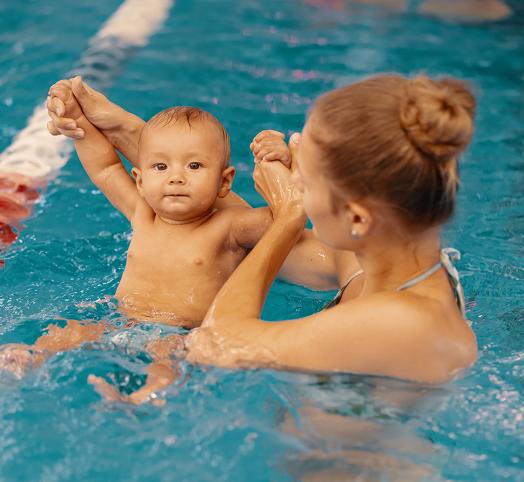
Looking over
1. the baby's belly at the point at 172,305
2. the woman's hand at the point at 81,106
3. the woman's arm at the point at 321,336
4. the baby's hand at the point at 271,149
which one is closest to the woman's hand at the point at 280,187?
the baby's hand at the point at 271,149

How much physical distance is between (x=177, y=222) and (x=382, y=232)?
1141 millimetres

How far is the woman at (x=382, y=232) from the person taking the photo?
230 cm

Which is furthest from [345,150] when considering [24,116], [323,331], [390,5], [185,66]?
[390,5]

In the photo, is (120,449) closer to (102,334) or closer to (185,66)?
(102,334)

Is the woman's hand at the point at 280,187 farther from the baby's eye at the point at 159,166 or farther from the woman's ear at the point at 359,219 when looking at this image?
the woman's ear at the point at 359,219

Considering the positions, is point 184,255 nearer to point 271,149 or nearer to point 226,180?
point 226,180

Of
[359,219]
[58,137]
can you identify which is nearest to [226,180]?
[359,219]

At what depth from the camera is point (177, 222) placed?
339 cm

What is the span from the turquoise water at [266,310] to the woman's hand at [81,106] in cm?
72

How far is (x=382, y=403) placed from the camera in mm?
2631

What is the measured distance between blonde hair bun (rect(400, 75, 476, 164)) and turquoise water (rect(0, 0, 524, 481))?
0.75 metres

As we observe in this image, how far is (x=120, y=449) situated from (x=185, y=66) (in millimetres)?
4638

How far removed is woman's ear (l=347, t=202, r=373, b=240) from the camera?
95.1 inches

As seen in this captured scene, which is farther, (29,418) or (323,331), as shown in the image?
(29,418)
